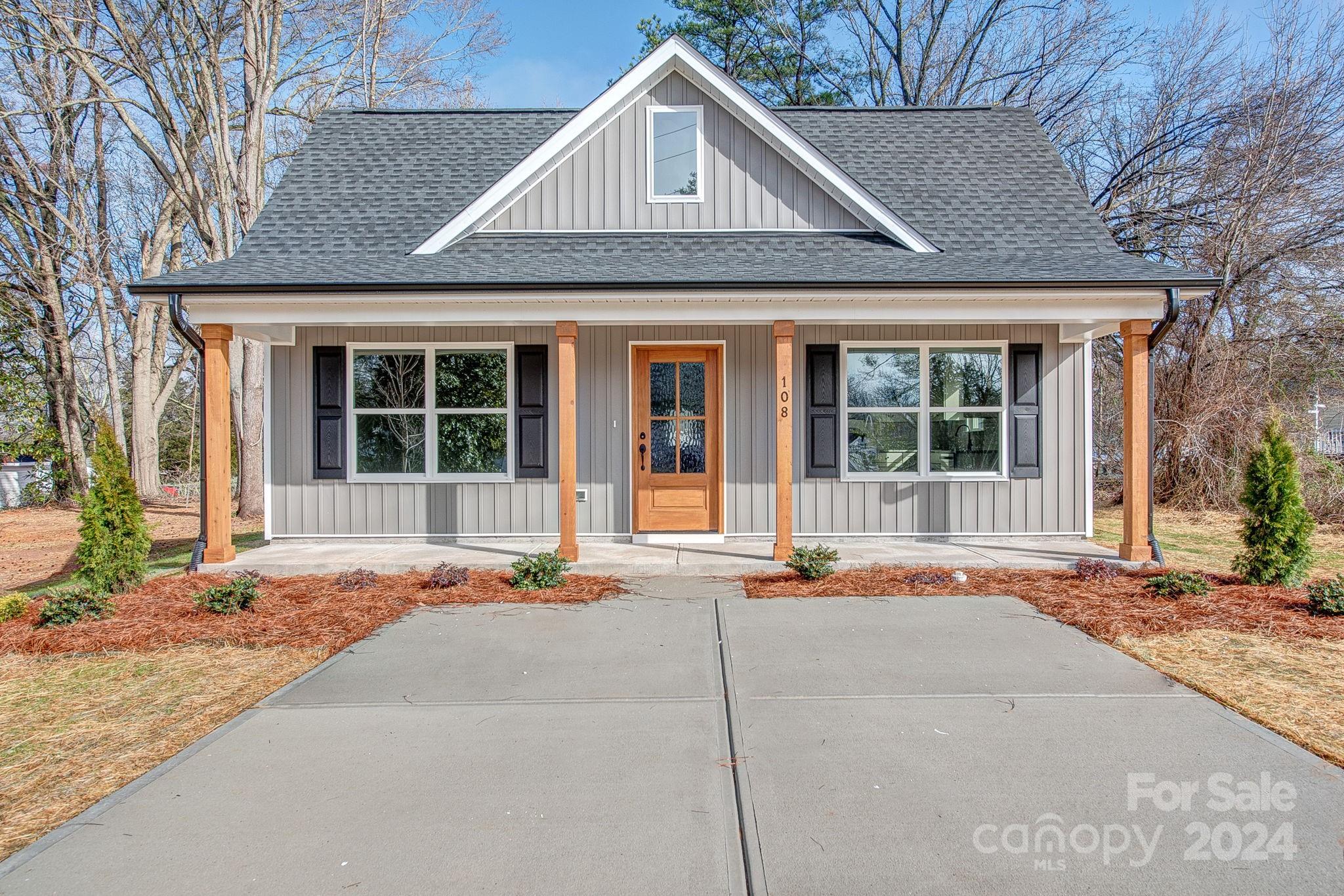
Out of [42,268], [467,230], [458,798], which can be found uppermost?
[42,268]

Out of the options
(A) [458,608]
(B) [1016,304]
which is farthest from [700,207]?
(A) [458,608]

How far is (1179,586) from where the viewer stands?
5.73 meters

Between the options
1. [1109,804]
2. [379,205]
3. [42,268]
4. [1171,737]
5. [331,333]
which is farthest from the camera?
[42,268]

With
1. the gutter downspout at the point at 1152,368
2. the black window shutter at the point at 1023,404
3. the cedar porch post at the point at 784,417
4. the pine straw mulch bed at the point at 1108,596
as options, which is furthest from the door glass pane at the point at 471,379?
the black window shutter at the point at 1023,404

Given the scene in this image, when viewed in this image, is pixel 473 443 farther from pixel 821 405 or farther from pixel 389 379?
pixel 821 405

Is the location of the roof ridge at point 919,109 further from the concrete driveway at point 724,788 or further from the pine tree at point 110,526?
the pine tree at point 110,526

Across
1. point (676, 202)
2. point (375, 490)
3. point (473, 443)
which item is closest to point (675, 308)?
point (676, 202)

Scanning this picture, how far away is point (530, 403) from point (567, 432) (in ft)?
4.86

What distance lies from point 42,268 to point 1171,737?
772 inches

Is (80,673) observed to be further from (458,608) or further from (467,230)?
(467,230)

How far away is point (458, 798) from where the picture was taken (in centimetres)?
280

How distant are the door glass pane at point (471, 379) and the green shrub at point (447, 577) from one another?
7.72 ft

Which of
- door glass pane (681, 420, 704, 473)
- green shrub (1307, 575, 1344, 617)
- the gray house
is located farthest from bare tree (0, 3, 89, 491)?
green shrub (1307, 575, 1344, 617)

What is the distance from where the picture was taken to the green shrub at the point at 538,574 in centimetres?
632
